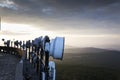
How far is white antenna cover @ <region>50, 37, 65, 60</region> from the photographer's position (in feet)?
40.9

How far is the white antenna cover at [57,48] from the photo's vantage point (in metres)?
12.5

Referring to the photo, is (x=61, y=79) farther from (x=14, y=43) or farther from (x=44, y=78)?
(x=44, y=78)

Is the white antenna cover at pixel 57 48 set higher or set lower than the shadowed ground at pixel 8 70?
higher

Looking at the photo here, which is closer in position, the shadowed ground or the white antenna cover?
the white antenna cover

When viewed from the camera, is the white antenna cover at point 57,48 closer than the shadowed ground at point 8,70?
Yes

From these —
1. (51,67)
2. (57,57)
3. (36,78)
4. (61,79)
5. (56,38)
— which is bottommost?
(61,79)

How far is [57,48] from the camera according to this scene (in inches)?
497

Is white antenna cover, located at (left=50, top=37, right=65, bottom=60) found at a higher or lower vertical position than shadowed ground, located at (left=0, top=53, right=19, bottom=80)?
higher

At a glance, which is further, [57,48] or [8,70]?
[8,70]

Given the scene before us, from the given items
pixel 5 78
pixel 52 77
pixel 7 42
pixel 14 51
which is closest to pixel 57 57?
pixel 52 77

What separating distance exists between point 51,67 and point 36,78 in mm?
3820

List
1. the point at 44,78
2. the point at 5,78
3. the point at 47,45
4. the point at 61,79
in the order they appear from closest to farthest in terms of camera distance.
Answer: the point at 47,45
the point at 44,78
the point at 5,78
the point at 61,79

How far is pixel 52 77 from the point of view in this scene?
19.4 m

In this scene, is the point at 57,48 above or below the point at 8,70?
above
